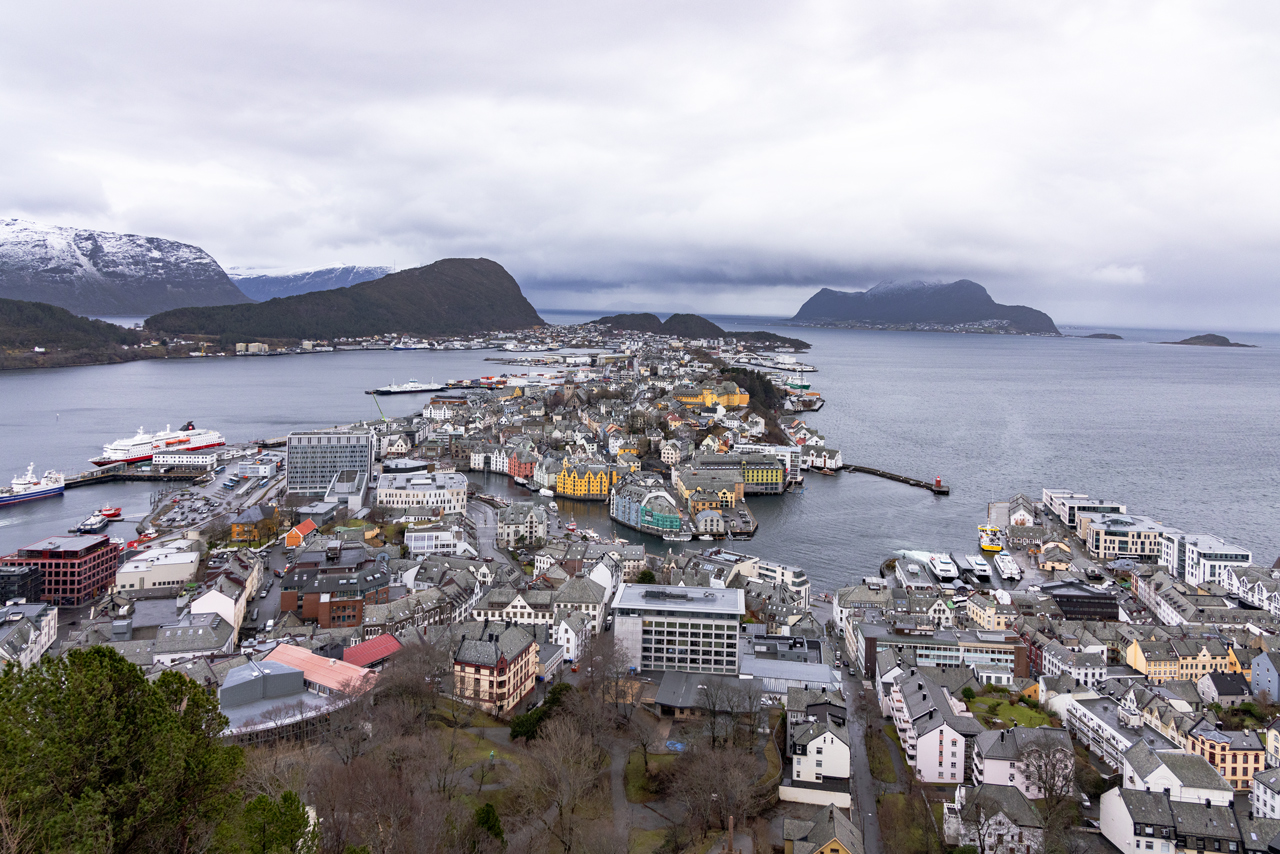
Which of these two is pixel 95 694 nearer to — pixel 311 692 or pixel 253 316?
pixel 311 692

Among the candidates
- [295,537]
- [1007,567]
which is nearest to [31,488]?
[295,537]

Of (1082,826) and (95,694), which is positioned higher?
(95,694)

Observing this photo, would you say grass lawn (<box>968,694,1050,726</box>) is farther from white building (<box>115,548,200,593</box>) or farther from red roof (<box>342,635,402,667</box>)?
white building (<box>115,548,200,593</box>)

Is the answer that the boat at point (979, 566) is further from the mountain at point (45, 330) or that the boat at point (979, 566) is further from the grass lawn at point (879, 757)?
the mountain at point (45, 330)

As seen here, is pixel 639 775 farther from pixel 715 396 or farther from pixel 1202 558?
pixel 715 396

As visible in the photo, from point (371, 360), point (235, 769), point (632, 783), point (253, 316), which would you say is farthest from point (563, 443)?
point (253, 316)

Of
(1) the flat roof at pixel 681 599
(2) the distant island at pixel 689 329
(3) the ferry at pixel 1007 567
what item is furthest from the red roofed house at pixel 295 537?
(2) the distant island at pixel 689 329

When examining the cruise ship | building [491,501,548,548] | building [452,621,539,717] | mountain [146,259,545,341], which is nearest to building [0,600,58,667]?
building [452,621,539,717]
